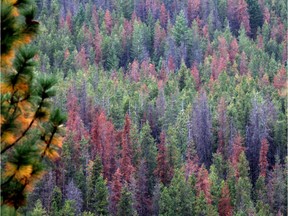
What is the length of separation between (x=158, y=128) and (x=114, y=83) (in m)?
20.4

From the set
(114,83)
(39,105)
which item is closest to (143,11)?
(114,83)

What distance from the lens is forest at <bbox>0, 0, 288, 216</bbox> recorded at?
763cm

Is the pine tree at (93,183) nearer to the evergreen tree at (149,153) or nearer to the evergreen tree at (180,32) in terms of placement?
the evergreen tree at (149,153)

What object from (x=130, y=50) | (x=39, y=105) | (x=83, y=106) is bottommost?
(x=130, y=50)

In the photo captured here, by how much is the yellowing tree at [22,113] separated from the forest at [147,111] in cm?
2

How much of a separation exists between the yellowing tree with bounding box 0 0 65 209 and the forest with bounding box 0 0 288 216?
0.02 meters

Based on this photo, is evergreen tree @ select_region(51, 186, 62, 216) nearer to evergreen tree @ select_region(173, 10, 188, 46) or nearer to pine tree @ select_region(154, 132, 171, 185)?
pine tree @ select_region(154, 132, 171, 185)

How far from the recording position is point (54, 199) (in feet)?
173

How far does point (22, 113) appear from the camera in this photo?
7605mm

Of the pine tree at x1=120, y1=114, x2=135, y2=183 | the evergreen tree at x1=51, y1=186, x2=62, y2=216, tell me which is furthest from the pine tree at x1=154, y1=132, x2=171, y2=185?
the evergreen tree at x1=51, y1=186, x2=62, y2=216

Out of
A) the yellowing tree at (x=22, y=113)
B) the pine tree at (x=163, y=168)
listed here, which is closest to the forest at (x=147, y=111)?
the yellowing tree at (x=22, y=113)

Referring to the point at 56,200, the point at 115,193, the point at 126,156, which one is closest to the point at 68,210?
the point at 56,200

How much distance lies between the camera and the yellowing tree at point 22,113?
7.03m

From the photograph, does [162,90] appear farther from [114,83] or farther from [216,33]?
[216,33]
